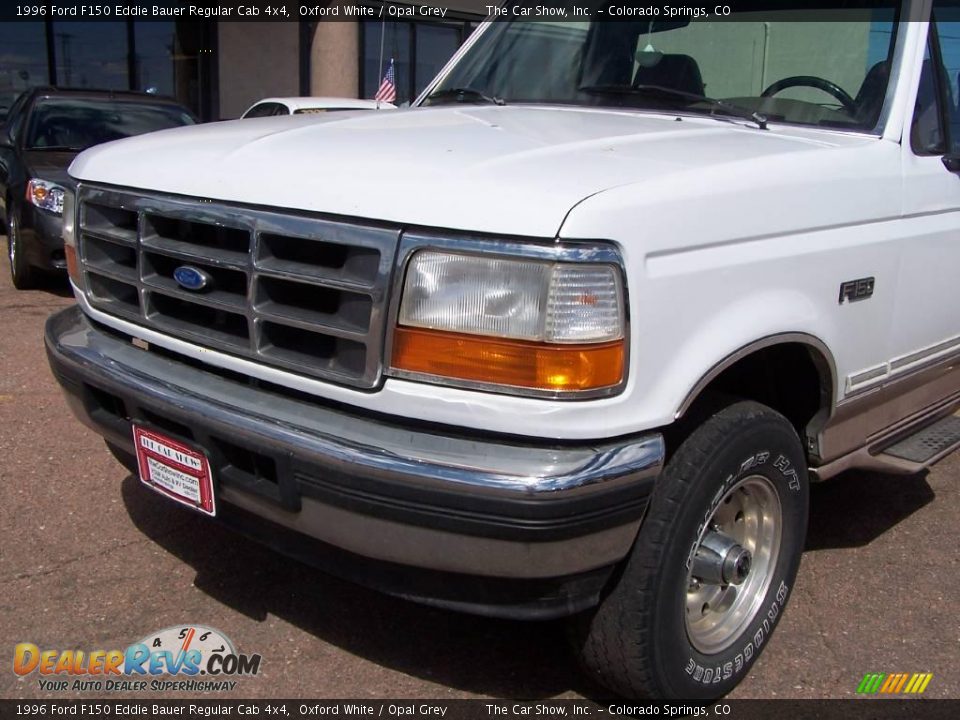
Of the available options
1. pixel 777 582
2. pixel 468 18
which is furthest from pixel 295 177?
pixel 468 18

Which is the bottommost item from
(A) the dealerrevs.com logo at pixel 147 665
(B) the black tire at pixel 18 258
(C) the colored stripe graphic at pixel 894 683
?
(C) the colored stripe graphic at pixel 894 683

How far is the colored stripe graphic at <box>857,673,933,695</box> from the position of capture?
9.02 ft

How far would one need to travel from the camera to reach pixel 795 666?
9.33 feet

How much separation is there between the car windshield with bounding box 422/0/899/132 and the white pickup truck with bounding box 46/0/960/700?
17 mm

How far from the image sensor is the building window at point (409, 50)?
52.9ft

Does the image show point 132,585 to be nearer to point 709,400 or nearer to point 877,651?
point 709,400

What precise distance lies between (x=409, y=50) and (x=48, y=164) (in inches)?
415

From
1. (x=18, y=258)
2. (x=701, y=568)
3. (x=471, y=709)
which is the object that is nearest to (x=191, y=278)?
(x=471, y=709)

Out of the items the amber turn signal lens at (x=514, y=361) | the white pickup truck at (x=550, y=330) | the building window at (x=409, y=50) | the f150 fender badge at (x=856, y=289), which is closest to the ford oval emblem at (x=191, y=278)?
the white pickup truck at (x=550, y=330)

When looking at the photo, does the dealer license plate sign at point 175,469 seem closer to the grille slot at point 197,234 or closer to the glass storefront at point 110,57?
the grille slot at point 197,234

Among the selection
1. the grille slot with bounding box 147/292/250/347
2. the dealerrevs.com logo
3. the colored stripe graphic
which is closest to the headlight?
the grille slot with bounding box 147/292/250/347

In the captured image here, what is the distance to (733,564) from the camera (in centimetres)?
253

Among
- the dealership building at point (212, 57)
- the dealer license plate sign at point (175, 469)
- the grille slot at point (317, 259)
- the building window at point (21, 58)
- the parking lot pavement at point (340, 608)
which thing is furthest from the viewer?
the dealership building at point (212, 57)

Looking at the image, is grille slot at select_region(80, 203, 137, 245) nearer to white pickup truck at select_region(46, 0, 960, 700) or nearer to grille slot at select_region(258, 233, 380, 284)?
white pickup truck at select_region(46, 0, 960, 700)
